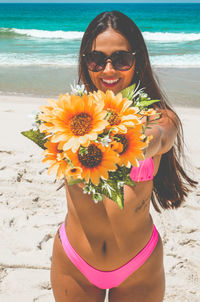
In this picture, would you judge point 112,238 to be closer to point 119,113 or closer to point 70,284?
point 70,284

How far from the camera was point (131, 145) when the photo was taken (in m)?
1.06

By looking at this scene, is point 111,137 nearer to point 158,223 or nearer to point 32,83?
point 158,223

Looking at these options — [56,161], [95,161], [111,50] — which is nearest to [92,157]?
[95,161]

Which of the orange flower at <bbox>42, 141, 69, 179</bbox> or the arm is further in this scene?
the arm

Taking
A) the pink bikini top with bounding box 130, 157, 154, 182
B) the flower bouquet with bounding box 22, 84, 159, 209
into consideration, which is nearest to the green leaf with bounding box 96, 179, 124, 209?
the flower bouquet with bounding box 22, 84, 159, 209

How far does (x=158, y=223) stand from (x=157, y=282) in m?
1.78

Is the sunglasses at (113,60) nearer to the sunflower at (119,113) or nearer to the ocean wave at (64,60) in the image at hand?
the sunflower at (119,113)

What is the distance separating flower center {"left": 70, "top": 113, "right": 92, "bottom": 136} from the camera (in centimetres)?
100

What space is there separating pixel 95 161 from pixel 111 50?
951 mm

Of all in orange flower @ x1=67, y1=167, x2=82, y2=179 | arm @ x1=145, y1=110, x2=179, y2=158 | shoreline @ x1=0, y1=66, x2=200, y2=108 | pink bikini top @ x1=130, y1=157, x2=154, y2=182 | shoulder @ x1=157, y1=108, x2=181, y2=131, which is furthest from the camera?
shoreline @ x1=0, y1=66, x2=200, y2=108

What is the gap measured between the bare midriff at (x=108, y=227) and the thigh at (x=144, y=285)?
0.34 ft

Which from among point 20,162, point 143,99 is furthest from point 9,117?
point 143,99

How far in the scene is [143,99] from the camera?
123 centimetres

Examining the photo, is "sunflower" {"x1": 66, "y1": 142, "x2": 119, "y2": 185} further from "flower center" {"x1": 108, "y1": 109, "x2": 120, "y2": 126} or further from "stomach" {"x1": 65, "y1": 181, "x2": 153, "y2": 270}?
"stomach" {"x1": 65, "y1": 181, "x2": 153, "y2": 270}
